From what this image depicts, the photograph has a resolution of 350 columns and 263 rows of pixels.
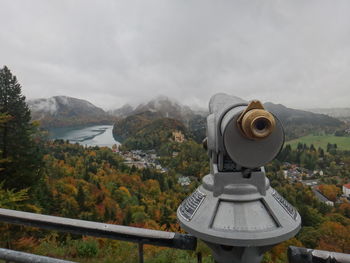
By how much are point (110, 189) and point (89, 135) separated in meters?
32.7

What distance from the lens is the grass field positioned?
62.6m

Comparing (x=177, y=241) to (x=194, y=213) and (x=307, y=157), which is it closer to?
(x=194, y=213)

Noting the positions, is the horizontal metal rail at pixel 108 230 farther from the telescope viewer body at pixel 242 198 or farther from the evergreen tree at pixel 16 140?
the evergreen tree at pixel 16 140

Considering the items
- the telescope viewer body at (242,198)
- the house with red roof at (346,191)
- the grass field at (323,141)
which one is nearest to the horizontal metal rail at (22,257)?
the telescope viewer body at (242,198)

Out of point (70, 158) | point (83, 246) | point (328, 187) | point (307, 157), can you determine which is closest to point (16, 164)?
point (83, 246)

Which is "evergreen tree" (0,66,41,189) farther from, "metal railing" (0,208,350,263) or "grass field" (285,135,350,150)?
"grass field" (285,135,350,150)

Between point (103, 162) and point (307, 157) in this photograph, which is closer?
point (103, 162)

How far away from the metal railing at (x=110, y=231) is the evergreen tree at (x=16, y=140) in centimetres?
1279

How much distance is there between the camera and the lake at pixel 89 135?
60.5 metres

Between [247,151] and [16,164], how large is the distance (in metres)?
14.6

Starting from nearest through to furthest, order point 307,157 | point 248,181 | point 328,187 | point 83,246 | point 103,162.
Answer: point 248,181, point 83,246, point 328,187, point 103,162, point 307,157

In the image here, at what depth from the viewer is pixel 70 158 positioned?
47.6m

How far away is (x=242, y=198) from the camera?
1296mm

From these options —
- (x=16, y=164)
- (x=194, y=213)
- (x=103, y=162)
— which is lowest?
(x=103, y=162)
